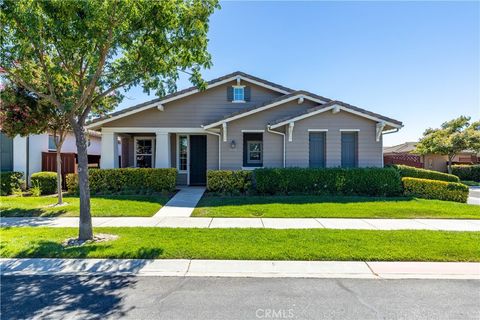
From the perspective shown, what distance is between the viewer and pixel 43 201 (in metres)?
10.9

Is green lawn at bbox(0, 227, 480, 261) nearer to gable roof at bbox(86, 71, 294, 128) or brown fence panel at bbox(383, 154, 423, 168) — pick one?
gable roof at bbox(86, 71, 294, 128)

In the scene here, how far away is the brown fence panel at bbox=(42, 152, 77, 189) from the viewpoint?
14.1m

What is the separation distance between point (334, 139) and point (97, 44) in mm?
10295

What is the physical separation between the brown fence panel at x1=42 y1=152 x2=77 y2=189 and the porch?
152 cm

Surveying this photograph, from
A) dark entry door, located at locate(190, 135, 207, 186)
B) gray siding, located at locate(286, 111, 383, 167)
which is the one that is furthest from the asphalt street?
dark entry door, located at locate(190, 135, 207, 186)

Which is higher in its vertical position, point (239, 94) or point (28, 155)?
point (239, 94)

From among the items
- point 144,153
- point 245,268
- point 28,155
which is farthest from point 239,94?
point 245,268

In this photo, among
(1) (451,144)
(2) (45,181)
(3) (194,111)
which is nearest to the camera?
(2) (45,181)

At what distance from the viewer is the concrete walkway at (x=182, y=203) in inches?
371

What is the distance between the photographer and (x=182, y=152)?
1545 cm

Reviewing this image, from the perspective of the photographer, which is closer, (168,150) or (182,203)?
(182,203)

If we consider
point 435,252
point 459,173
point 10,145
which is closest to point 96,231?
point 435,252

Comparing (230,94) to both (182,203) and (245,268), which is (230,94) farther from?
(245,268)

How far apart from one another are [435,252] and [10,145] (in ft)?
57.4
